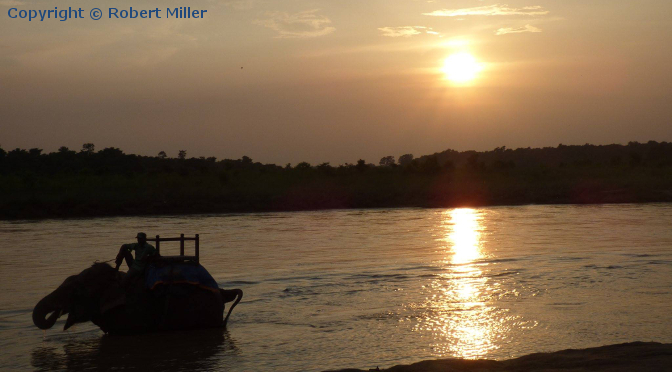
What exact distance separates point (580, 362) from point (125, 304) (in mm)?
6038

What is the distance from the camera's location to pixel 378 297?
42.2ft

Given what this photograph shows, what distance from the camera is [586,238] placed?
75.3ft

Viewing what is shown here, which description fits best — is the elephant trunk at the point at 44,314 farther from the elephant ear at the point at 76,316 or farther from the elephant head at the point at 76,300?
the elephant ear at the point at 76,316

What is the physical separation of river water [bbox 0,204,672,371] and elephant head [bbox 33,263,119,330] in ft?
1.36

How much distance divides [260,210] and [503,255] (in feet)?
86.5

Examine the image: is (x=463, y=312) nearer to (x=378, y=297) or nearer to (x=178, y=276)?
(x=378, y=297)

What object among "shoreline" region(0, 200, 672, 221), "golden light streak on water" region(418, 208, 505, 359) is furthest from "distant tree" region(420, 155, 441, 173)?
"golden light streak on water" region(418, 208, 505, 359)

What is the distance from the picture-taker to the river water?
913 cm

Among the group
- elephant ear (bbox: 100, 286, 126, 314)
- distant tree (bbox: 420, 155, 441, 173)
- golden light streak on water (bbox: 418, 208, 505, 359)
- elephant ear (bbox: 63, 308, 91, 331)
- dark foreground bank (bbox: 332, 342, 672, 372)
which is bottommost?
golden light streak on water (bbox: 418, 208, 505, 359)

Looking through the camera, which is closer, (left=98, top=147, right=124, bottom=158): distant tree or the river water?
the river water

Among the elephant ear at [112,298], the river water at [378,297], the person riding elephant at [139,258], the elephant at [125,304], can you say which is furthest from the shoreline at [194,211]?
the elephant ear at [112,298]

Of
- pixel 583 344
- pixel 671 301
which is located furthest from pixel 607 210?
pixel 583 344

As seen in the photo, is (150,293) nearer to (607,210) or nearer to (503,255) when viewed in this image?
(503,255)

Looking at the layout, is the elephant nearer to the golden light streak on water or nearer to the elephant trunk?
the elephant trunk
